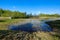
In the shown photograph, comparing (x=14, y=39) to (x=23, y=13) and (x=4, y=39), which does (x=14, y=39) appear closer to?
(x=4, y=39)

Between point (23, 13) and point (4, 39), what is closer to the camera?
point (4, 39)

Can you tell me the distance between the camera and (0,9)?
114 metres

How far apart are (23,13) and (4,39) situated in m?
121

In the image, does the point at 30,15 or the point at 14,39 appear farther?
the point at 30,15

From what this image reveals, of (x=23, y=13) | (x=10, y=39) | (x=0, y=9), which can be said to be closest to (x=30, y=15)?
(x=23, y=13)

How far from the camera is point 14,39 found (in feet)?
40.2

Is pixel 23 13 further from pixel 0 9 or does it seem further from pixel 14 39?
pixel 14 39

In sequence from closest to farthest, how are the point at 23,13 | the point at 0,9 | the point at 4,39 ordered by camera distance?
1. the point at 4,39
2. the point at 0,9
3. the point at 23,13

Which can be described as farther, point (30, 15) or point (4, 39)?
point (30, 15)

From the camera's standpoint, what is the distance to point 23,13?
132 meters

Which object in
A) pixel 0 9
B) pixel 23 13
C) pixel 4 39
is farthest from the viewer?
pixel 23 13

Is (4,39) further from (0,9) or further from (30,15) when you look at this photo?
(30,15)

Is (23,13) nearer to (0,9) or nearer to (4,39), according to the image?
(0,9)

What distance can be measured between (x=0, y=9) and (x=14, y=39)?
10529 cm
